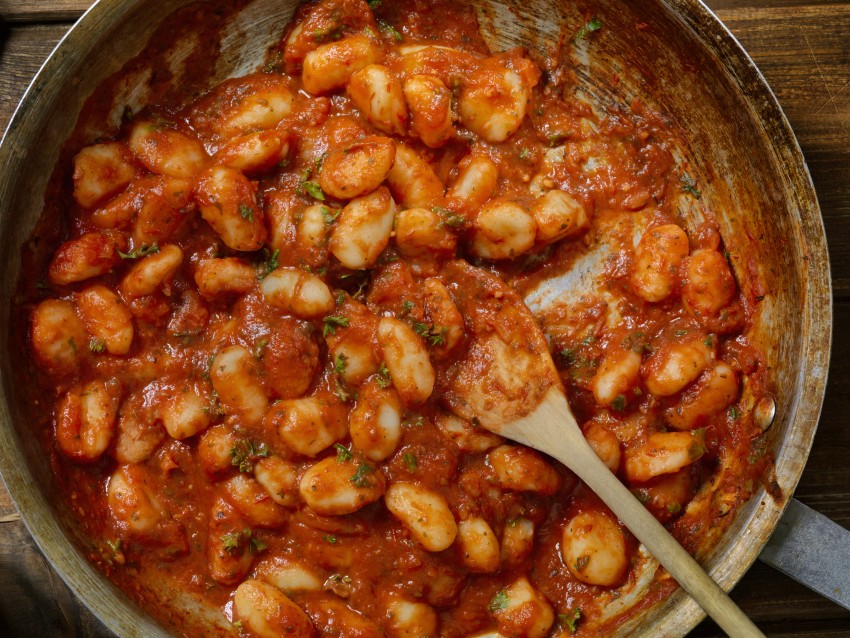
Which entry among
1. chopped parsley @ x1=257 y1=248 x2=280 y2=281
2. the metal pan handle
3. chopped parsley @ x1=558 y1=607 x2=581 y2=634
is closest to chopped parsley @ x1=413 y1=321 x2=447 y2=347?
chopped parsley @ x1=257 y1=248 x2=280 y2=281

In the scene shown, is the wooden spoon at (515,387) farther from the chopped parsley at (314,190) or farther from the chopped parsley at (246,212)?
the chopped parsley at (246,212)

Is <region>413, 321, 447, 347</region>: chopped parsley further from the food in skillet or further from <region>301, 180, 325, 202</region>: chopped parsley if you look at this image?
<region>301, 180, 325, 202</region>: chopped parsley

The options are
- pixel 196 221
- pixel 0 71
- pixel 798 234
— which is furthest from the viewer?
pixel 0 71

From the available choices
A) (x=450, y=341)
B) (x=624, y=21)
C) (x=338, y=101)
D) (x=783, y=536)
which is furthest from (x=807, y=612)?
(x=338, y=101)

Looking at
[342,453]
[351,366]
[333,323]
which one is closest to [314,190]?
[333,323]

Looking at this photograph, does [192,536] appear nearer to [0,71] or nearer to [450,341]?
[450,341]

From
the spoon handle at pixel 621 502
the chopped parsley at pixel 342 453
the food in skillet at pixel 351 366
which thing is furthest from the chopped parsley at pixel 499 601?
the chopped parsley at pixel 342 453
